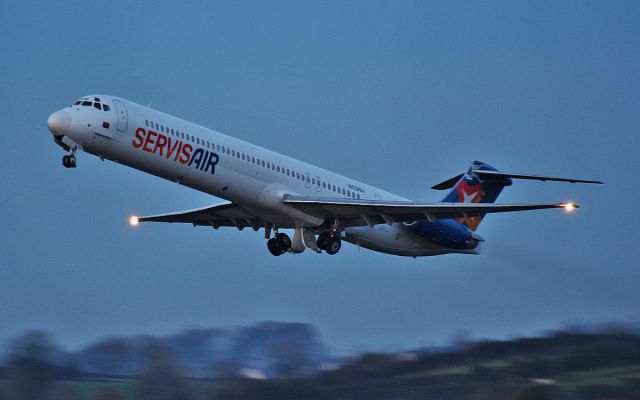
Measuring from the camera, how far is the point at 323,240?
164 ft

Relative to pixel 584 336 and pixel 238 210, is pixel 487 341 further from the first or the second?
pixel 238 210

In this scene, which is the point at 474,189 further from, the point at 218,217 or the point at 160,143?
the point at 160,143

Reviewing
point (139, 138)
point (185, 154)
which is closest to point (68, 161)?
point (139, 138)

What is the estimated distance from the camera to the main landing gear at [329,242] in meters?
49.8

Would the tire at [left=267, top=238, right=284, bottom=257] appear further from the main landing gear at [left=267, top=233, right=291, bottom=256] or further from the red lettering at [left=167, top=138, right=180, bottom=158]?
the red lettering at [left=167, top=138, right=180, bottom=158]

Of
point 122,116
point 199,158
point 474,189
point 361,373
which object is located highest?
point 474,189

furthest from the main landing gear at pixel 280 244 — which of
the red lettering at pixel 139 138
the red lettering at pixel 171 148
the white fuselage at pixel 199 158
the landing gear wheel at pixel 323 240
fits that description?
the red lettering at pixel 139 138

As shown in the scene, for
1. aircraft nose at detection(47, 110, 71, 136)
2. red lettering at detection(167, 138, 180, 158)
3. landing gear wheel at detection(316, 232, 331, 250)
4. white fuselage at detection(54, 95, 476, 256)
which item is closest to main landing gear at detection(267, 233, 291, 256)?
white fuselage at detection(54, 95, 476, 256)

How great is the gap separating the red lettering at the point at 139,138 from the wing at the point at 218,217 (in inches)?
239

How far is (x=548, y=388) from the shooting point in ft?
154

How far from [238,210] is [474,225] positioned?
11350 millimetres

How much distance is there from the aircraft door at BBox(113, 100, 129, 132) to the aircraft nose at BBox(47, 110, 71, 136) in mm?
1672

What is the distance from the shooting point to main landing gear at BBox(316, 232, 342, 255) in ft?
163

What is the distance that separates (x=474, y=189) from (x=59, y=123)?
64.0ft
